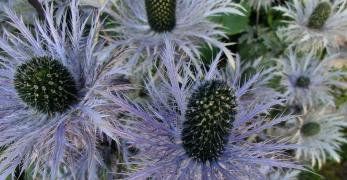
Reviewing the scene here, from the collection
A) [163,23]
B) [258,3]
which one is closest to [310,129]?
[258,3]

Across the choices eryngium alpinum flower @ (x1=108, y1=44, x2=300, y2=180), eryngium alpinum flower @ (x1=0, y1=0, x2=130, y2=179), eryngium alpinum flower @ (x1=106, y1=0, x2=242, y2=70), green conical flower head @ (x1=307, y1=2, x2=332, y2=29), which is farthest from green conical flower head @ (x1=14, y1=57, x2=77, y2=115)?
green conical flower head @ (x1=307, y1=2, x2=332, y2=29)

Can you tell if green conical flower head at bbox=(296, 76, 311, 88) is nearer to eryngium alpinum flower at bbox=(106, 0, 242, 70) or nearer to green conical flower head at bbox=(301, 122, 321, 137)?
green conical flower head at bbox=(301, 122, 321, 137)

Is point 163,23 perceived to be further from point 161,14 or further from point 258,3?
point 258,3

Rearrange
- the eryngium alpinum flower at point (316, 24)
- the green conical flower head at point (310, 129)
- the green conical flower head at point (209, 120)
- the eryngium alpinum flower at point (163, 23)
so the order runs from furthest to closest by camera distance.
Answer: the green conical flower head at point (310, 129) < the eryngium alpinum flower at point (316, 24) < the eryngium alpinum flower at point (163, 23) < the green conical flower head at point (209, 120)

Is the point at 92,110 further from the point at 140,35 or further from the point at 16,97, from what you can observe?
the point at 140,35

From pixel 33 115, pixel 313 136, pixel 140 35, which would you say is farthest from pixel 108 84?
pixel 313 136

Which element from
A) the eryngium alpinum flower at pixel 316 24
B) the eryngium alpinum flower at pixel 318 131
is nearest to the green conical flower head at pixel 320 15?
the eryngium alpinum flower at pixel 316 24

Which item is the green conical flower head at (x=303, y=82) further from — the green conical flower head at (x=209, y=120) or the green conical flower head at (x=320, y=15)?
A: the green conical flower head at (x=209, y=120)
